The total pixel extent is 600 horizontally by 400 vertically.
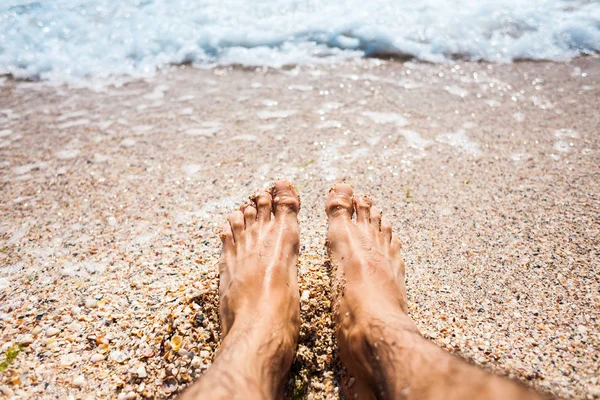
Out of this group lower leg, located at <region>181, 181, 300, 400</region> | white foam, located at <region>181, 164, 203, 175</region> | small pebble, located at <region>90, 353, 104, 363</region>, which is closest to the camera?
lower leg, located at <region>181, 181, 300, 400</region>

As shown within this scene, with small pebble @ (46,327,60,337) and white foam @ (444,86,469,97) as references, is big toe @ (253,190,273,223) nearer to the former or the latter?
small pebble @ (46,327,60,337)

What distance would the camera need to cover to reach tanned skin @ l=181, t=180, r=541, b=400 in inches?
50.8

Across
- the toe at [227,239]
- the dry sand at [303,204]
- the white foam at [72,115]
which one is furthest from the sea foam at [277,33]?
the toe at [227,239]

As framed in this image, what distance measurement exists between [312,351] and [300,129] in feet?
6.23

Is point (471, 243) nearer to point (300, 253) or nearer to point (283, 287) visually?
point (300, 253)

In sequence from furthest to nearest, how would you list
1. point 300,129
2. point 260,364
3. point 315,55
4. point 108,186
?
1. point 315,55
2. point 300,129
3. point 108,186
4. point 260,364

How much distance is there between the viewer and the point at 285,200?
7.41 ft

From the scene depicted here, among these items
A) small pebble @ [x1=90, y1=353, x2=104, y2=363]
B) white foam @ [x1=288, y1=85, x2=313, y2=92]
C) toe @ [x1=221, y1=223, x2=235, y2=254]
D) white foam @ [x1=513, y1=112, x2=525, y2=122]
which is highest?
white foam @ [x1=288, y1=85, x2=313, y2=92]

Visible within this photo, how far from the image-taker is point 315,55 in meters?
4.43

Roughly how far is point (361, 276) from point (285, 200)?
623 millimetres

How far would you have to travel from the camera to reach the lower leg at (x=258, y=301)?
1.39 metres

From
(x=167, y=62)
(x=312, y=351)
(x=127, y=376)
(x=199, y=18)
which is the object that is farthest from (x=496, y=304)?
(x=199, y=18)

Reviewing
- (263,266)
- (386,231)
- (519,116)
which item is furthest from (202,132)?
(519,116)

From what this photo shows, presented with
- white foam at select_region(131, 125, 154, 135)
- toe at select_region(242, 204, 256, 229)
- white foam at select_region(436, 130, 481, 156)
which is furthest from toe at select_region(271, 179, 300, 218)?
white foam at select_region(131, 125, 154, 135)
